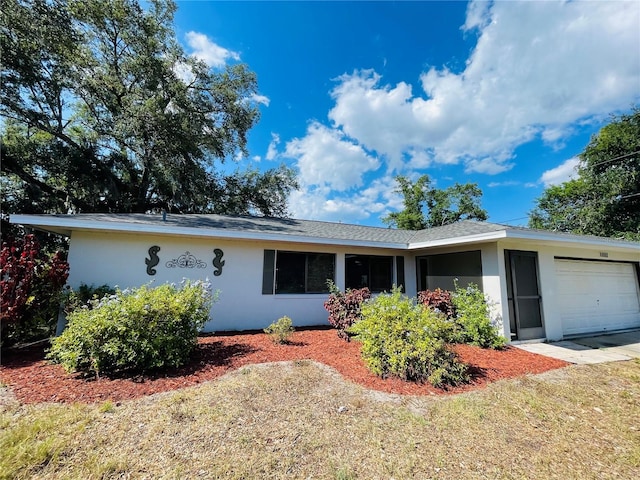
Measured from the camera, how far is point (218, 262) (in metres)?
7.28

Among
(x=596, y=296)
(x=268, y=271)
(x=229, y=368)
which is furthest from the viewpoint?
(x=596, y=296)

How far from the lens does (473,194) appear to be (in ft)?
85.9

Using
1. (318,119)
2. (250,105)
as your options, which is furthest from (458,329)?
(250,105)

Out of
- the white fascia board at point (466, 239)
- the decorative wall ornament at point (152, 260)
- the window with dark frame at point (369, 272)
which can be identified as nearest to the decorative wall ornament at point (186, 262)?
the decorative wall ornament at point (152, 260)

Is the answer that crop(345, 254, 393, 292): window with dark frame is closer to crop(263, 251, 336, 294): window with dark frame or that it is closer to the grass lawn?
crop(263, 251, 336, 294): window with dark frame

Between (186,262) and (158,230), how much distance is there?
1.07 meters

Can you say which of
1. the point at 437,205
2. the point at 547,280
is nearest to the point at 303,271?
the point at 547,280

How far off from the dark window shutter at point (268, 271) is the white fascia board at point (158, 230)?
55 cm

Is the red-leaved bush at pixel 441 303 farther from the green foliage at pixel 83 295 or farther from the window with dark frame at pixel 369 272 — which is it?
the green foliage at pixel 83 295

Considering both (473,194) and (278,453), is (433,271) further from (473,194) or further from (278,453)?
(473,194)

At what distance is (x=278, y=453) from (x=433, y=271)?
7.75 m

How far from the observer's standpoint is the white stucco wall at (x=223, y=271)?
6312 mm

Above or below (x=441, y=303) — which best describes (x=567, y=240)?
above

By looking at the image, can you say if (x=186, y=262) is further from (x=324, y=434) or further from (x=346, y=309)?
(x=324, y=434)
